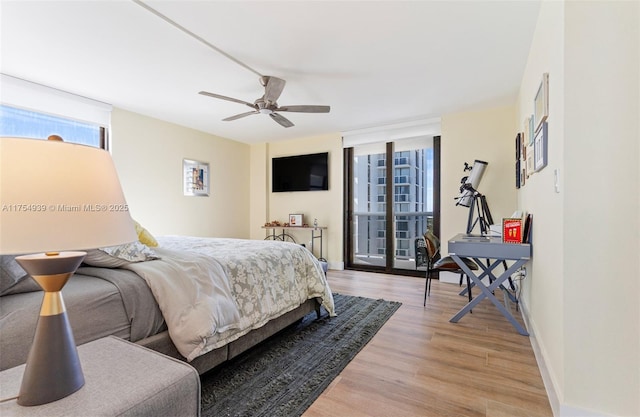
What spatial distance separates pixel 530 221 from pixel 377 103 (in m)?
2.16

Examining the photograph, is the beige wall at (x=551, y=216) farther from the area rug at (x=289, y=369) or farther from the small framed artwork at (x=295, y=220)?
the small framed artwork at (x=295, y=220)

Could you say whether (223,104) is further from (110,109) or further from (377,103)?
(377,103)

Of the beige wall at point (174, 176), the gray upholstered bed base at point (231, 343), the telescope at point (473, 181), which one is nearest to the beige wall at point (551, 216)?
the telescope at point (473, 181)

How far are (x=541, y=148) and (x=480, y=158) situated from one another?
2321 millimetres

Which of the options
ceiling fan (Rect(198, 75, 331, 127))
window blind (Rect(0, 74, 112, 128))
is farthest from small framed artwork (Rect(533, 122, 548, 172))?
window blind (Rect(0, 74, 112, 128))

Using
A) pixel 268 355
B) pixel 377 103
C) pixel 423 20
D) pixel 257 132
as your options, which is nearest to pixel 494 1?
pixel 423 20

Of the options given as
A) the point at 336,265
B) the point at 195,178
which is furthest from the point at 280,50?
the point at 336,265

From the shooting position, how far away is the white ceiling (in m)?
2.02

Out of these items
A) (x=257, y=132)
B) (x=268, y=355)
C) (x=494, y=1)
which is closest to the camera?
(x=494, y=1)

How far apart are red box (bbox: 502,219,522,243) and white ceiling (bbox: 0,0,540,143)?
1.44 m

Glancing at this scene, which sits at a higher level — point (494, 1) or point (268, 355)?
point (494, 1)

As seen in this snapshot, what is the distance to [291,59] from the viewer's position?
8.66 feet

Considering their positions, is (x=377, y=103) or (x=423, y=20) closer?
(x=423, y=20)

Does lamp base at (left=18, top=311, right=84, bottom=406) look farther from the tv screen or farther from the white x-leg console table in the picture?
the tv screen
